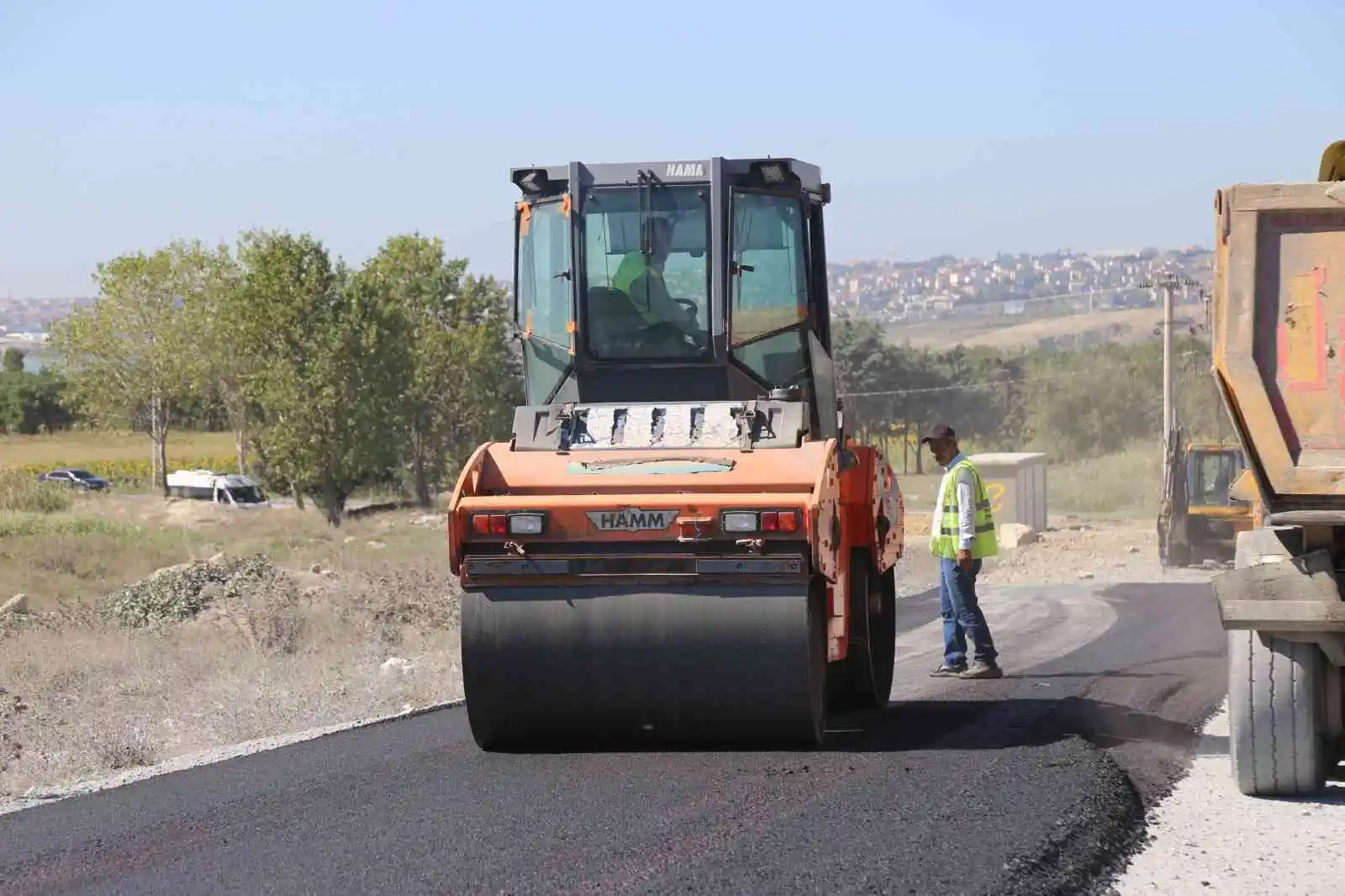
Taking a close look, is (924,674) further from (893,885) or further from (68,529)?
(68,529)

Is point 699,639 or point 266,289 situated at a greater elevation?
point 266,289

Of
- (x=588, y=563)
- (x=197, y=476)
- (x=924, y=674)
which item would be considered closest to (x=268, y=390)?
(x=197, y=476)

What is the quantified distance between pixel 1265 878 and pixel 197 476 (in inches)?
2336

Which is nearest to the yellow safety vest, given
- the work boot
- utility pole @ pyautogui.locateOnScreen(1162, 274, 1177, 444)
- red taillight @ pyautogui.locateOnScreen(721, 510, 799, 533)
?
the work boot

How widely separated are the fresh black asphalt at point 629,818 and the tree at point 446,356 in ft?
158

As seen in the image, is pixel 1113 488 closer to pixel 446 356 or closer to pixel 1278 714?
pixel 446 356

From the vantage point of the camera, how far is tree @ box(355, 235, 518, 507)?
5772cm

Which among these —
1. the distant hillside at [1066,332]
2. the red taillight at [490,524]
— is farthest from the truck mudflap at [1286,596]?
the distant hillside at [1066,332]

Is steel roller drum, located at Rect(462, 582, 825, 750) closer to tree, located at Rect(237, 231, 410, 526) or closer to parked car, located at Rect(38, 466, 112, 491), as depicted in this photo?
tree, located at Rect(237, 231, 410, 526)

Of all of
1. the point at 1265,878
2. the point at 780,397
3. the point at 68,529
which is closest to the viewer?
the point at 1265,878

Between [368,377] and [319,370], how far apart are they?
5.30 ft

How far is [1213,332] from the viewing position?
6664mm

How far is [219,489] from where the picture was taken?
193ft

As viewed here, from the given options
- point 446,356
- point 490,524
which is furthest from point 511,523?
point 446,356
